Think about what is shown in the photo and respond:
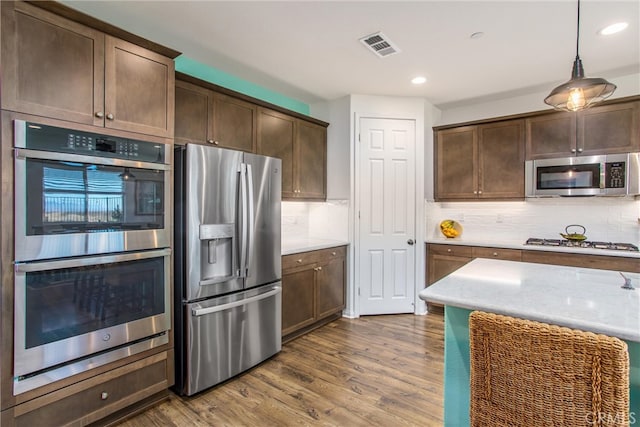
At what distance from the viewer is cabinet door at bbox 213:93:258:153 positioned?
274 centimetres

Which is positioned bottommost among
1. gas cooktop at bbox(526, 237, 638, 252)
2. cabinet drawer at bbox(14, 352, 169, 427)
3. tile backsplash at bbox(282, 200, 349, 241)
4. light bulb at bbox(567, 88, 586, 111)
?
cabinet drawer at bbox(14, 352, 169, 427)

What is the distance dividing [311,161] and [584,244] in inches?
123

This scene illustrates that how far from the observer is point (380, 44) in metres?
2.64

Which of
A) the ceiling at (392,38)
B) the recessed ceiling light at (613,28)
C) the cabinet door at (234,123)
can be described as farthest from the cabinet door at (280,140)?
the recessed ceiling light at (613,28)

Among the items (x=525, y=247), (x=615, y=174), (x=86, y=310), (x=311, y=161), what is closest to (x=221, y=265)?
(x=86, y=310)

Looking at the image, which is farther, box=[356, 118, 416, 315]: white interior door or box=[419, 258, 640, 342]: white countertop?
box=[356, 118, 416, 315]: white interior door

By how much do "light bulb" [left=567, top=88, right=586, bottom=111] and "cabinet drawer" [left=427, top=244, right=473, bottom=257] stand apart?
2.16 m

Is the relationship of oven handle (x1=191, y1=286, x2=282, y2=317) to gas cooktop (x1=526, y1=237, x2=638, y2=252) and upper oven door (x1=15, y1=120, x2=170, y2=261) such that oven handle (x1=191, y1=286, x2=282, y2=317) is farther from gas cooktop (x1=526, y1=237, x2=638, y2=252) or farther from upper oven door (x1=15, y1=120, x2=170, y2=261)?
gas cooktop (x1=526, y1=237, x2=638, y2=252)

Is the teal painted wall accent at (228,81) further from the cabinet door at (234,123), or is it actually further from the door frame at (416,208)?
the door frame at (416,208)

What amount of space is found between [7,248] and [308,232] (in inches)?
120

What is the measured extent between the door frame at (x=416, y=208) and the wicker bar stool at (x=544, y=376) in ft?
8.88

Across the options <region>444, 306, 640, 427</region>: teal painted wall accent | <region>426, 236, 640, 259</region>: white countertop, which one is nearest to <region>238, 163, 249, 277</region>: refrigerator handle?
<region>444, 306, 640, 427</region>: teal painted wall accent

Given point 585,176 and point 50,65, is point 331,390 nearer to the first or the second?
point 50,65

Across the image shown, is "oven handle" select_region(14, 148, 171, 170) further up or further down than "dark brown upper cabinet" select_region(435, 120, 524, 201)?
further down
